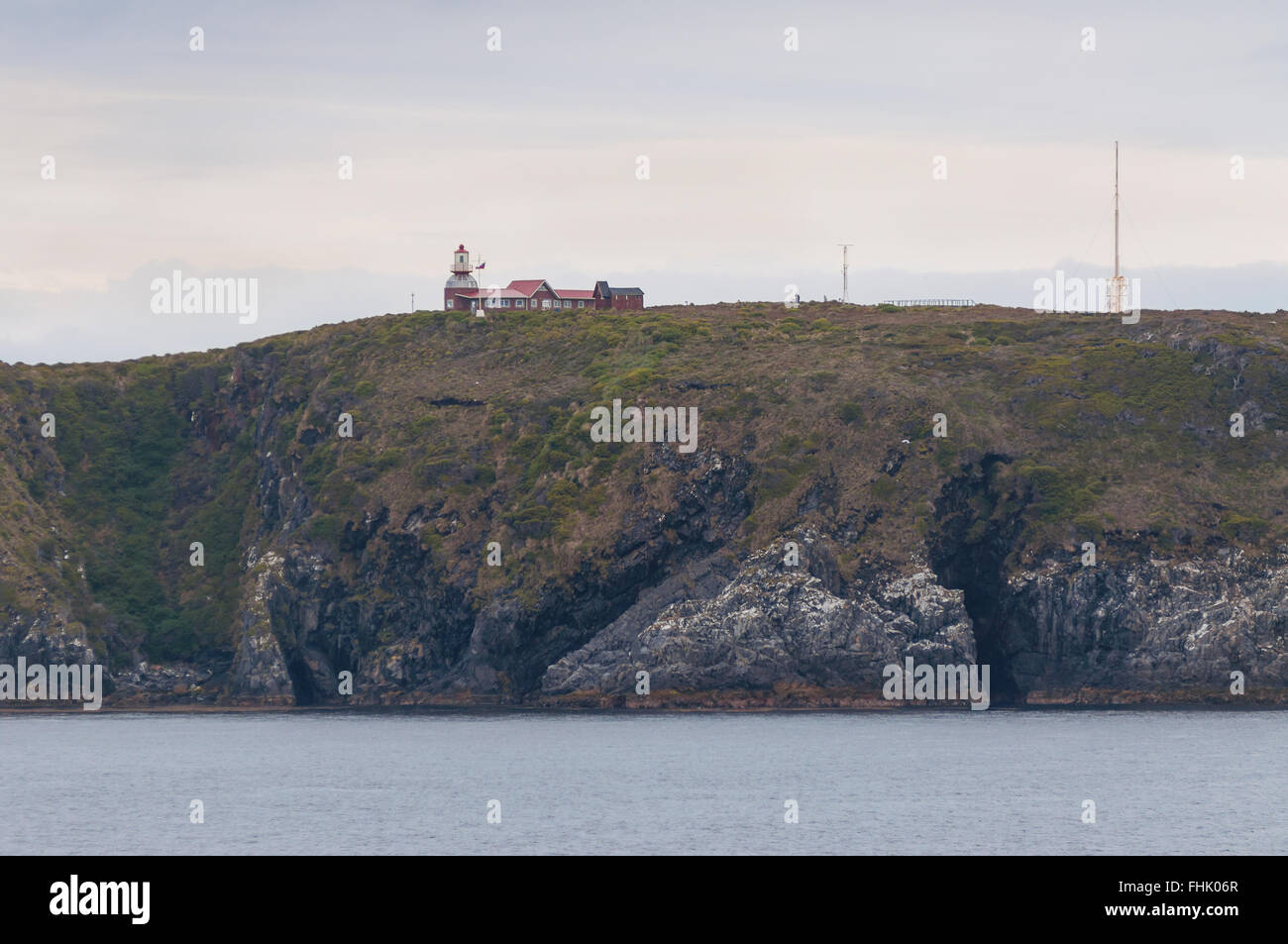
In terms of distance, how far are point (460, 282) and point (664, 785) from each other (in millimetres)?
114624

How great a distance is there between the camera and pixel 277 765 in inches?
3927

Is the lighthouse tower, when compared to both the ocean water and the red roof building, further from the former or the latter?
the ocean water

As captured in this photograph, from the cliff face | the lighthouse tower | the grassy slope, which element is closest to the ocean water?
the cliff face

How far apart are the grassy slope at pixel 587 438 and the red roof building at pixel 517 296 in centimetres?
814

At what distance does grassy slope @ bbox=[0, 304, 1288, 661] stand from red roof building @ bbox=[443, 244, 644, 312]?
321 inches

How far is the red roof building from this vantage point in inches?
7648

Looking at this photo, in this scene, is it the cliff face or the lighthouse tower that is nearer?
the cliff face

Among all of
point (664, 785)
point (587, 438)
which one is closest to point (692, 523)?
point (587, 438)

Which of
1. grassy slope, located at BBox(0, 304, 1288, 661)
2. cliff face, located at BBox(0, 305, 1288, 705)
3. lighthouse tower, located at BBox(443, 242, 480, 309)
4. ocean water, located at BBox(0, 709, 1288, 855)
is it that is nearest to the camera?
ocean water, located at BBox(0, 709, 1288, 855)

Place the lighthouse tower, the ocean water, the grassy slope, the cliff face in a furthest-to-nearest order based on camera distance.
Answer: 1. the lighthouse tower
2. the grassy slope
3. the cliff face
4. the ocean water

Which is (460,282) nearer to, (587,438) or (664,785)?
(587,438)

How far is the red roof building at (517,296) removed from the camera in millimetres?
194250

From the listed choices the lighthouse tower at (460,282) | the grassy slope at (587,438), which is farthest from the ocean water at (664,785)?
the lighthouse tower at (460,282)

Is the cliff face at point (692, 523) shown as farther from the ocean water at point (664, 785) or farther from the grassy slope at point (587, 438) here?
the ocean water at point (664, 785)
